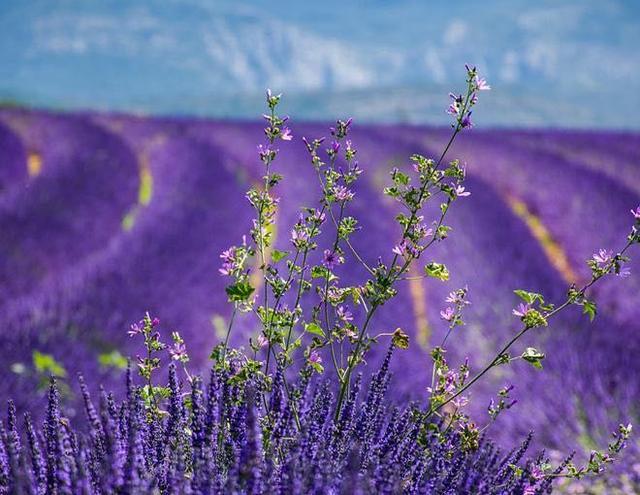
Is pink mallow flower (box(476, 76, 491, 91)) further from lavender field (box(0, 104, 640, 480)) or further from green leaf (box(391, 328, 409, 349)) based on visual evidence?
lavender field (box(0, 104, 640, 480))

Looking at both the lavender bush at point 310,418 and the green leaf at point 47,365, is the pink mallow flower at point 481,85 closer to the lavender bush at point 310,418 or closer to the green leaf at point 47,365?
the lavender bush at point 310,418

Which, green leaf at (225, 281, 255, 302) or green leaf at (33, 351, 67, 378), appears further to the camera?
green leaf at (33, 351, 67, 378)

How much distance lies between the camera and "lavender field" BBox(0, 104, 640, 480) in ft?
12.4

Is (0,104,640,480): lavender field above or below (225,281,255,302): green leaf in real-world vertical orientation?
above

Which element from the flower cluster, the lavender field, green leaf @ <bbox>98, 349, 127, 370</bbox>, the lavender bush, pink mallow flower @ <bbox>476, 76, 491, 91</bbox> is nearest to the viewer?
the flower cluster

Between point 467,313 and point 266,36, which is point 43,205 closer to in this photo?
point 467,313

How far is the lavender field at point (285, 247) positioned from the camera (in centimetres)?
377

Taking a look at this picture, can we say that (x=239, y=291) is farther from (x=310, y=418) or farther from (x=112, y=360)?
(x=112, y=360)

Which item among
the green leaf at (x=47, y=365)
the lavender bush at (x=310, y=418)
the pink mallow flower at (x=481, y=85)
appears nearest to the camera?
the lavender bush at (x=310, y=418)

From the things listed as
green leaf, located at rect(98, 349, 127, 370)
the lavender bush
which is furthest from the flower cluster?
green leaf, located at rect(98, 349, 127, 370)

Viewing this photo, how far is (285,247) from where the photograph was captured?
765cm

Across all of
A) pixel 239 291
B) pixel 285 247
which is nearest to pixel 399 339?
pixel 239 291

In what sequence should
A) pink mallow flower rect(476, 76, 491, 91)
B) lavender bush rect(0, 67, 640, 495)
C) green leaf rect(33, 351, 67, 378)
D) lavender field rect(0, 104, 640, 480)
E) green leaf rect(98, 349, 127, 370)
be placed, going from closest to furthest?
lavender bush rect(0, 67, 640, 495) → pink mallow flower rect(476, 76, 491, 91) → green leaf rect(33, 351, 67, 378) → green leaf rect(98, 349, 127, 370) → lavender field rect(0, 104, 640, 480)

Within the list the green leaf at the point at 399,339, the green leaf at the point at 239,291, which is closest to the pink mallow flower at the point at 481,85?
the green leaf at the point at 399,339
